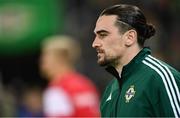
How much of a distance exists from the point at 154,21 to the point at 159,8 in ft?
1.02

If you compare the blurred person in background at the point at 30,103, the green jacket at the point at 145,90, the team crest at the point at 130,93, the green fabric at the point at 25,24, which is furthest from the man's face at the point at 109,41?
the green fabric at the point at 25,24

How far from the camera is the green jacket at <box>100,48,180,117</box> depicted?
558 cm

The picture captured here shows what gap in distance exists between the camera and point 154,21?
1188 centimetres

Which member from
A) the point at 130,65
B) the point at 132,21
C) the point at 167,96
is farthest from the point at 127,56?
the point at 167,96

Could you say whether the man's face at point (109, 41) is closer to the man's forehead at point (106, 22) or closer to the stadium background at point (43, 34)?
the man's forehead at point (106, 22)

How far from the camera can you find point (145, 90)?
568 cm

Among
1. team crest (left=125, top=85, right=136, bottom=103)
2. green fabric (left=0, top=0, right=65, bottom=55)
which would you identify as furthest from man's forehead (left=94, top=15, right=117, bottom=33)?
green fabric (left=0, top=0, right=65, bottom=55)

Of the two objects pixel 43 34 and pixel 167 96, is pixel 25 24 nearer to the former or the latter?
pixel 43 34

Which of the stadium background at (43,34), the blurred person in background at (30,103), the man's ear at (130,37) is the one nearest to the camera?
the man's ear at (130,37)

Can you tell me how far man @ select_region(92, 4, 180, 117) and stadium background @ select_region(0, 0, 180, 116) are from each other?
219 inches

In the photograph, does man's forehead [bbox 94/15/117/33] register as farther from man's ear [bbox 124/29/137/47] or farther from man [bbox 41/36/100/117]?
man [bbox 41/36/100/117]

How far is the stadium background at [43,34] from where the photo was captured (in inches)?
464

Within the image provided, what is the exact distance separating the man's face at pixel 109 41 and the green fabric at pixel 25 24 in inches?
227

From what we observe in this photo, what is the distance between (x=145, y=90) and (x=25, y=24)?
252 inches
